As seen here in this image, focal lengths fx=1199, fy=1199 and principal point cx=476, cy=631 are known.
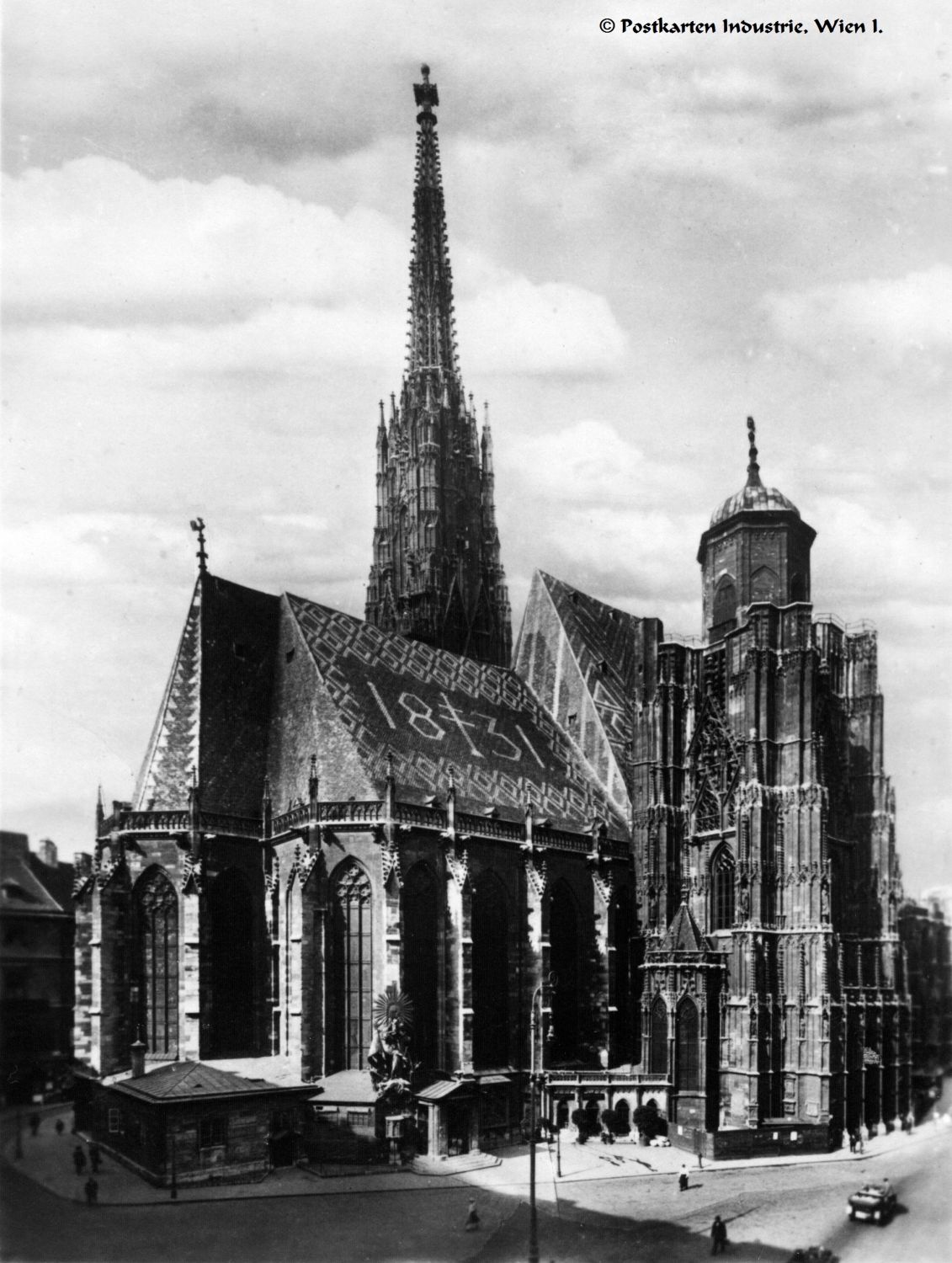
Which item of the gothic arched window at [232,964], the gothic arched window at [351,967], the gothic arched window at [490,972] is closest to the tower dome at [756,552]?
the gothic arched window at [490,972]

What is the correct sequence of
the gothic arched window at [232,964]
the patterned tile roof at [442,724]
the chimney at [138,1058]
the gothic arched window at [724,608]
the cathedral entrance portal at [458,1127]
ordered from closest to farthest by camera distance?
the chimney at [138,1058] → the cathedral entrance portal at [458,1127] → the gothic arched window at [232,964] → the patterned tile roof at [442,724] → the gothic arched window at [724,608]

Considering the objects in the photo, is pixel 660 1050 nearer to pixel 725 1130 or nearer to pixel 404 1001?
pixel 725 1130

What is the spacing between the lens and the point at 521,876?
147 ft

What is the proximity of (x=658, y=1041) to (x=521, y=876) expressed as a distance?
773cm

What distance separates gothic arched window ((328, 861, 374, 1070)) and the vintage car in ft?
52.1

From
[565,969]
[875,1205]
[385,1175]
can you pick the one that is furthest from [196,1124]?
[875,1205]

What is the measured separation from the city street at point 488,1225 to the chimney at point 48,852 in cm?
887

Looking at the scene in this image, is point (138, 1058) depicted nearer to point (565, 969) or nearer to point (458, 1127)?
point (458, 1127)

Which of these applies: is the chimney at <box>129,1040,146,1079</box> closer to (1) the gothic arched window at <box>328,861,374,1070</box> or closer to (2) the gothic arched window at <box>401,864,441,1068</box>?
(1) the gothic arched window at <box>328,861,374,1070</box>

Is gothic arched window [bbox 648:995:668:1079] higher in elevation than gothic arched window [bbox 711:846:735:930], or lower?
lower

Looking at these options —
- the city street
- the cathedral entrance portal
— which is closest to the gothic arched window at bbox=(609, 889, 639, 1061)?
the cathedral entrance portal

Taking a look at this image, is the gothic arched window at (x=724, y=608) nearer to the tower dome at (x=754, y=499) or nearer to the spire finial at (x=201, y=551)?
the tower dome at (x=754, y=499)

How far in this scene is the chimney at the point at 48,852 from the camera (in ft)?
116

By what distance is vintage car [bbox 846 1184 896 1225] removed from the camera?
29.4m
